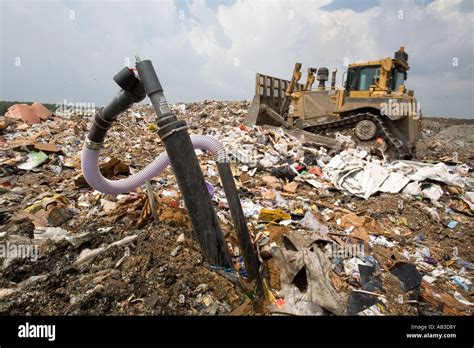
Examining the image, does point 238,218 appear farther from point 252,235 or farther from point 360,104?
point 360,104

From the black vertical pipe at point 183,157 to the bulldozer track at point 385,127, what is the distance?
922 centimetres

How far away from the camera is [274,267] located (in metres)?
3.24

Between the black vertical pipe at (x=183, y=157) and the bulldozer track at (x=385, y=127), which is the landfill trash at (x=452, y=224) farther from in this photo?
the black vertical pipe at (x=183, y=157)

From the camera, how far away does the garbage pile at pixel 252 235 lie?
220 cm

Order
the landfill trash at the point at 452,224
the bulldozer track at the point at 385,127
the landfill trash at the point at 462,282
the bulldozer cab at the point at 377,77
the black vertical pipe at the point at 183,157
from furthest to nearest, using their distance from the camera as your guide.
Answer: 1. the bulldozer cab at the point at 377,77
2. the bulldozer track at the point at 385,127
3. the landfill trash at the point at 452,224
4. the landfill trash at the point at 462,282
5. the black vertical pipe at the point at 183,157

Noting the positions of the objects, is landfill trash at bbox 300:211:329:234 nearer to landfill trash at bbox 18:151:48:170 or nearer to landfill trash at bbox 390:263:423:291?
landfill trash at bbox 390:263:423:291

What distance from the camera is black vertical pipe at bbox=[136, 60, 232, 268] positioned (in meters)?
2.17

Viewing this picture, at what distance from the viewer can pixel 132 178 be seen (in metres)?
2.97

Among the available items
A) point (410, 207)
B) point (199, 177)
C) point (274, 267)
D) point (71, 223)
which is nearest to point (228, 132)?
point (410, 207)

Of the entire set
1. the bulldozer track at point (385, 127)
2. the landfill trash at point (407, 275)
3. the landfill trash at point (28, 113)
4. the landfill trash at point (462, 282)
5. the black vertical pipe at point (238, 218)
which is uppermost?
the landfill trash at point (28, 113)

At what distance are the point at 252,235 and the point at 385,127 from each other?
8348 millimetres

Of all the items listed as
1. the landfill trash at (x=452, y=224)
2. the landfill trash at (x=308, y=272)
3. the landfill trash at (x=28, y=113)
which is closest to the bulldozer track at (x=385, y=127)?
the landfill trash at (x=452, y=224)
